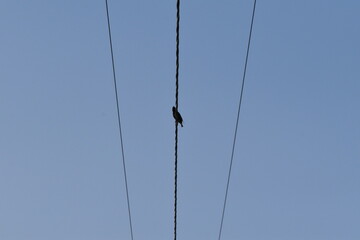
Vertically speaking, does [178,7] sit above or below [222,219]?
above

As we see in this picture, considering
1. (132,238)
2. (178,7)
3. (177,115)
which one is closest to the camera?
(178,7)

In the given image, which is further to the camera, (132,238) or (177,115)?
(132,238)

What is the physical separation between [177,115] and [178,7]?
2779 mm

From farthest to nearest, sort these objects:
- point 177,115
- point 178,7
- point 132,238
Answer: point 132,238 < point 177,115 < point 178,7

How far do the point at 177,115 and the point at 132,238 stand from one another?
275 inches

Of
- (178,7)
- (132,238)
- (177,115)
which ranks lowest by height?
(132,238)

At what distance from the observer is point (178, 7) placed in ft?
31.9

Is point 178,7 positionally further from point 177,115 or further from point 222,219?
point 222,219

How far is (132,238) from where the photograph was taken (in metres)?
17.8

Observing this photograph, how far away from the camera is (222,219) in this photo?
1816 centimetres

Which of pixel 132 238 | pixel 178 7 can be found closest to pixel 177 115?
pixel 178 7

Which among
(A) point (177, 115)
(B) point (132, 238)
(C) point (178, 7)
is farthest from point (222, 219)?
(C) point (178, 7)

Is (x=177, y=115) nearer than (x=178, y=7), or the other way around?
(x=178, y=7)

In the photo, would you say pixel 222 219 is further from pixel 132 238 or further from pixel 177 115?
pixel 177 115
